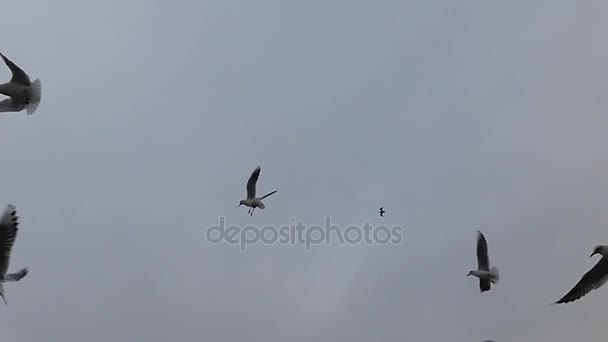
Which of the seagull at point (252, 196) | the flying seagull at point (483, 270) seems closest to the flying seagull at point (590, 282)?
the flying seagull at point (483, 270)

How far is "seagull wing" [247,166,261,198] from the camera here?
2025 cm

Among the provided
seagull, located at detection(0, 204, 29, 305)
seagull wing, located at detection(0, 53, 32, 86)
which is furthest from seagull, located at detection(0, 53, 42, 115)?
seagull, located at detection(0, 204, 29, 305)

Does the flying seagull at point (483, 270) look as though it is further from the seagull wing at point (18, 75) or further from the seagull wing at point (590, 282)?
the seagull wing at point (18, 75)

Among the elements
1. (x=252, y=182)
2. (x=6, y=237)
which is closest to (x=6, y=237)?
(x=6, y=237)

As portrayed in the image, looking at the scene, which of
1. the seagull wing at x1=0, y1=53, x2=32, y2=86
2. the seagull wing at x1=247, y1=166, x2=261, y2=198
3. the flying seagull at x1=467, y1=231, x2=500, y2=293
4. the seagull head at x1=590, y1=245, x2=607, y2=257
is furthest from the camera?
the seagull wing at x1=247, y1=166, x2=261, y2=198

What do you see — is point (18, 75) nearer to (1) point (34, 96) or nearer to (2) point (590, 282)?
(1) point (34, 96)

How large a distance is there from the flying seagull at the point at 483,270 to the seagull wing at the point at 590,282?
6.72 ft

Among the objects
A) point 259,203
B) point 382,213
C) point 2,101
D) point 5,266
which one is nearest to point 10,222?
point 5,266

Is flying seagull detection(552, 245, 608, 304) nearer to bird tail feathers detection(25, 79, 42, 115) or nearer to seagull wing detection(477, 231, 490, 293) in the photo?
seagull wing detection(477, 231, 490, 293)

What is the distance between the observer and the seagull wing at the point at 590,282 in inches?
556

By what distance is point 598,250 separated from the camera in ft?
45.5

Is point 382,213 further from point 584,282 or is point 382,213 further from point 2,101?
point 2,101

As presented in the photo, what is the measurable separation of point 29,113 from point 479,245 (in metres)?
8.91

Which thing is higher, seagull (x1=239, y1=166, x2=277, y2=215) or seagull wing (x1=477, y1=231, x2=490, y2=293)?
seagull (x1=239, y1=166, x2=277, y2=215)
